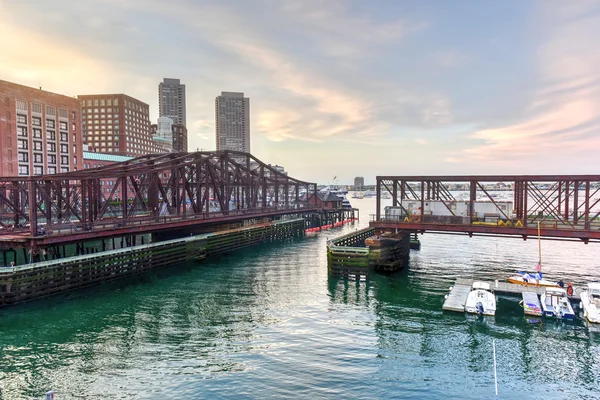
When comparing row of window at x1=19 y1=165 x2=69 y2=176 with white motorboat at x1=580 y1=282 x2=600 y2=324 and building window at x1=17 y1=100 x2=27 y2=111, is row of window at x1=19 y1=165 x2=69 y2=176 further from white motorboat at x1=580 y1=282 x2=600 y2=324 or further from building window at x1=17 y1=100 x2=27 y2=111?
white motorboat at x1=580 y1=282 x2=600 y2=324

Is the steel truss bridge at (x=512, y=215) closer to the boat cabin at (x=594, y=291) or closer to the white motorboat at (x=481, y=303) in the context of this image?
the boat cabin at (x=594, y=291)

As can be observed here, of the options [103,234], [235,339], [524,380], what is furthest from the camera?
[103,234]

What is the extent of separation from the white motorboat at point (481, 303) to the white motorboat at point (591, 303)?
641 cm

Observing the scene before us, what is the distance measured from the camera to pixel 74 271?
38500mm

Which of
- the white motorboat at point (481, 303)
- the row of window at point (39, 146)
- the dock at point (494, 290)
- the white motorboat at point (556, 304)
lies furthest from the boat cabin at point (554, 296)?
the row of window at point (39, 146)

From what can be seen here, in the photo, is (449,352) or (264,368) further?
(449,352)

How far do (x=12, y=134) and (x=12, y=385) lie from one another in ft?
322

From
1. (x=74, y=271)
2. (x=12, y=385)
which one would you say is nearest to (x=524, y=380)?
(x=12, y=385)

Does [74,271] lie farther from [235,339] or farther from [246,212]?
[246,212]

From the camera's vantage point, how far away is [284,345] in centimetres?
2517

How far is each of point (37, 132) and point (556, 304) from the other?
119m

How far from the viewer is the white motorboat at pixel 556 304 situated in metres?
29.8

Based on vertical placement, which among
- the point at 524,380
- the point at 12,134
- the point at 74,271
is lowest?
the point at 524,380

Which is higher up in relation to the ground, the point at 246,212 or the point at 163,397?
the point at 246,212
